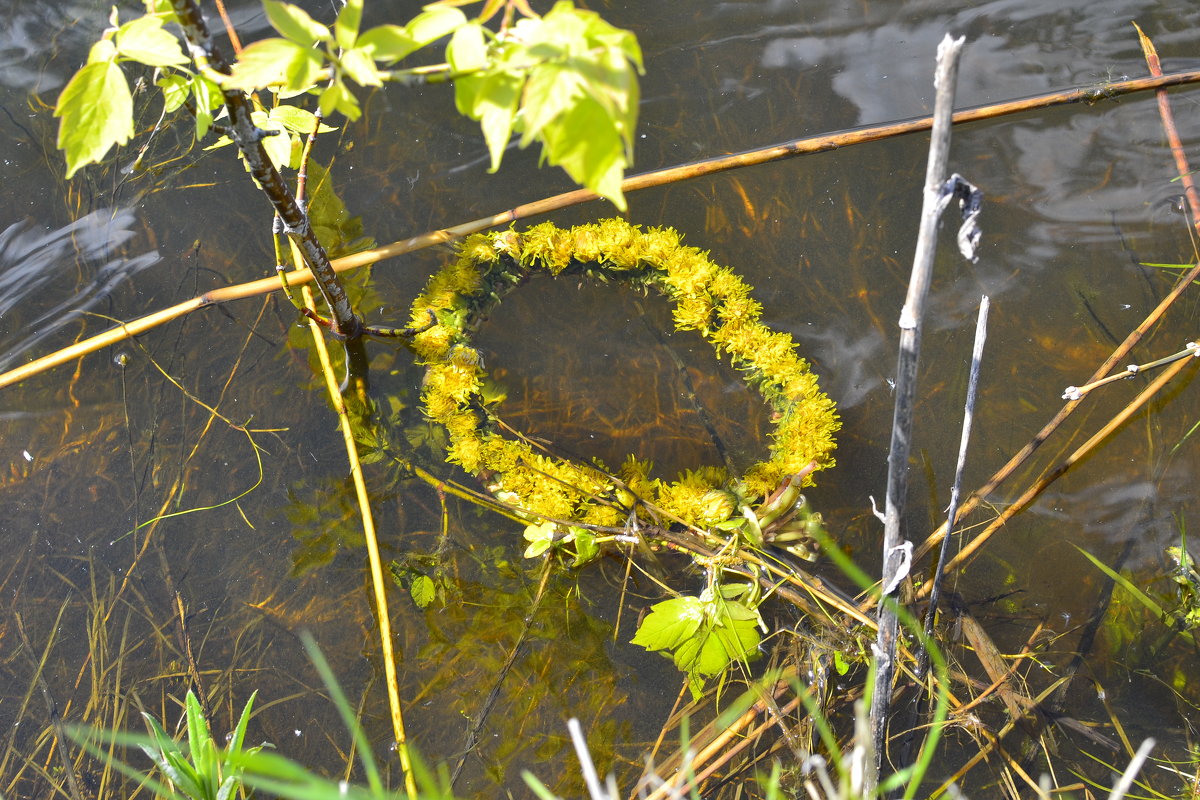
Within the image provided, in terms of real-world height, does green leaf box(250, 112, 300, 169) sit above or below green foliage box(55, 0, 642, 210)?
below

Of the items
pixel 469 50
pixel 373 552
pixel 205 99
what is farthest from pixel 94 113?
pixel 373 552

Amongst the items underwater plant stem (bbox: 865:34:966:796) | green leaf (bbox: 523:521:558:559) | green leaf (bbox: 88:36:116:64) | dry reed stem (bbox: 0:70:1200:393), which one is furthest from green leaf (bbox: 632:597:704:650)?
green leaf (bbox: 88:36:116:64)

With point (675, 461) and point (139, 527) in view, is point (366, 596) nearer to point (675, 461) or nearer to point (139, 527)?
point (139, 527)

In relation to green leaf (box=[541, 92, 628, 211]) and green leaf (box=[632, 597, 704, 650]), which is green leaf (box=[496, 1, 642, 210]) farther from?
green leaf (box=[632, 597, 704, 650])

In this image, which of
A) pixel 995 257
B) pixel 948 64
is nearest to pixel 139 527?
pixel 948 64

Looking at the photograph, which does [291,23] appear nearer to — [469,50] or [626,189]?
Result: [469,50]
